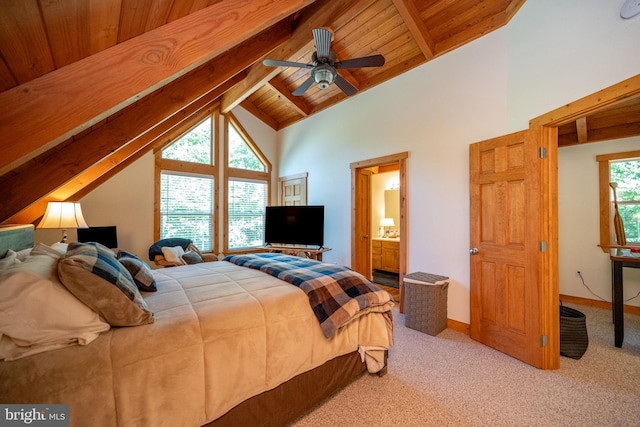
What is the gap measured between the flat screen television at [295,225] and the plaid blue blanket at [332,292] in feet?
7.50

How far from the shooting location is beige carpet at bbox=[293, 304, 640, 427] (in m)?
1.71

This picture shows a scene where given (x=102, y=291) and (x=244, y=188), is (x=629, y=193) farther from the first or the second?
(x=244, y=188)

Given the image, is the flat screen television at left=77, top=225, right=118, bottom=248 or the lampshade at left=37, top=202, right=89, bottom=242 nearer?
the lampshade at left=37, top=202, right=89, bottom=242

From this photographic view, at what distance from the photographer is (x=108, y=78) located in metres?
1.15

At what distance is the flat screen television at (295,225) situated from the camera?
15.5 feet

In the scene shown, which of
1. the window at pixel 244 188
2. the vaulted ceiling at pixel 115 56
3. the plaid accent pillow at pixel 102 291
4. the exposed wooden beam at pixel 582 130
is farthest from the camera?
the window at pixel 244 188

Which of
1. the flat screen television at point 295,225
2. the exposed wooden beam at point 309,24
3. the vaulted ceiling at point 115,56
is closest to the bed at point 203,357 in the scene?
the vaulted ceiling at point 115,56

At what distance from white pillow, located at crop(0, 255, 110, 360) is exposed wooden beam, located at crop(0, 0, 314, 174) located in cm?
49

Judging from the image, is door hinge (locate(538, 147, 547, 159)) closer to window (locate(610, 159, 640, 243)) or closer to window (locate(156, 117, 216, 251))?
window (locate(610, 159, 640, 243))

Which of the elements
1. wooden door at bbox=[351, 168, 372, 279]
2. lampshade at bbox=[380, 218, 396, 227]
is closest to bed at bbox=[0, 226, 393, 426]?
Answer: wooden door at bbox=[351, 168, 372, 279]

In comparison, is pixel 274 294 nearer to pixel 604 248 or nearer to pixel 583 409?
pixel 583 409

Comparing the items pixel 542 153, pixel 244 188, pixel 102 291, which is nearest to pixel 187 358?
pixel 102 291

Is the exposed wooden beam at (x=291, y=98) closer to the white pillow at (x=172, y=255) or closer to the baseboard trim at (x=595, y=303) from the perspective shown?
the white pillow at (x=172, y=255)

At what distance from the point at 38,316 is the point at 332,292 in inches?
60.0
